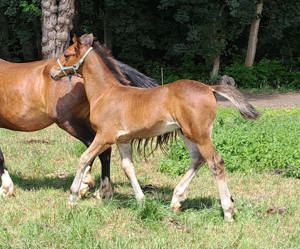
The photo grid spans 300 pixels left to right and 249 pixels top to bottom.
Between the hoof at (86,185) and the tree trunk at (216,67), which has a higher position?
the hoof at (86,185)

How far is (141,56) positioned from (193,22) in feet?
11.2

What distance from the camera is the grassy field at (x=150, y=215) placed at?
209 inches

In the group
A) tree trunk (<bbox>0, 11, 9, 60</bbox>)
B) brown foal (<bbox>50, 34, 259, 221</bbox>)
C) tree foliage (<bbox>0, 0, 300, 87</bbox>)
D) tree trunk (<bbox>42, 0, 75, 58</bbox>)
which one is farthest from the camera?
tree trunk (<bbox>0, 11, 9, 60</bbox>)

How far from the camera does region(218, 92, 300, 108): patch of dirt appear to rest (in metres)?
18.5

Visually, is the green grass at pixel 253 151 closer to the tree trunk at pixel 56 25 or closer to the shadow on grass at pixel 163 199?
the shadow on grass at pixel 163 199

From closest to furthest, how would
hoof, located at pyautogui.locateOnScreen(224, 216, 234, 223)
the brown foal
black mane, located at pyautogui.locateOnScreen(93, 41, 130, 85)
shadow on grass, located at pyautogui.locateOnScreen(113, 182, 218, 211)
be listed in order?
the brown foal
hoof, located at pyautogui.locateOnScreen(224, 216, 234, 223)
shadow on grass, located at pyautogui.locateOnScreen(113, 182, 218, 211)
black mane, located at pyautogui.locateOnScreen(93, 41, 130, 85)

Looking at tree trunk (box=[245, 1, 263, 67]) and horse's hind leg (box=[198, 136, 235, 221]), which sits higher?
horse's hind leg (box=[198, 136, 235, 221])

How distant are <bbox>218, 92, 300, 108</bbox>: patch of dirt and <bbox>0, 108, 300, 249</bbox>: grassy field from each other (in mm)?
9490

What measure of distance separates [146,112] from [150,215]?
1.09 m

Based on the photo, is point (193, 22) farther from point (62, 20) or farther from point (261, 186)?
point (261, 186)

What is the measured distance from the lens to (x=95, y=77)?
663 centimetres

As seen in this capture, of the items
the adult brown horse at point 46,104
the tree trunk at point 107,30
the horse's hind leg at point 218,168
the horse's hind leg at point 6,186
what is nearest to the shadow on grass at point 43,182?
the horse's hind leg at point 6,186

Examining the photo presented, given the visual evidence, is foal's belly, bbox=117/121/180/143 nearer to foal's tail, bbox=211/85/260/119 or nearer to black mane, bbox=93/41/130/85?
foal's tail, bbox=211/85/260/119

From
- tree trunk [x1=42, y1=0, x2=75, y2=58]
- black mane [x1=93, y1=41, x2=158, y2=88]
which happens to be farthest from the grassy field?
tree trunk [x1=42, y1=0, x2=75, y2=58]
